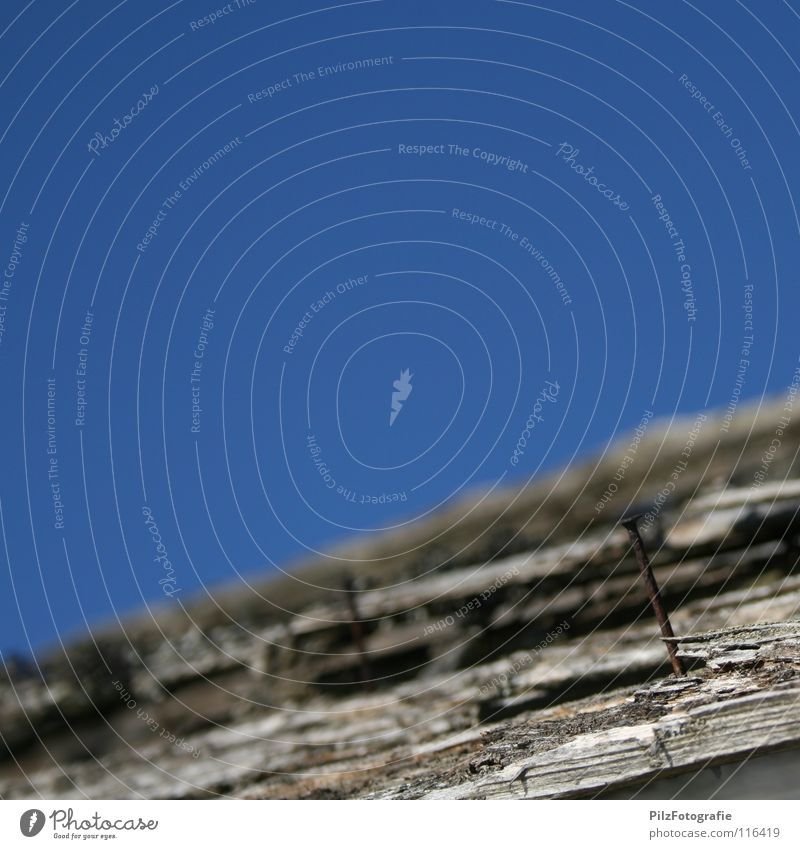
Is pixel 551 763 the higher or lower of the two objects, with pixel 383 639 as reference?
lower

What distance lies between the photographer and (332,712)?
8.00 meters

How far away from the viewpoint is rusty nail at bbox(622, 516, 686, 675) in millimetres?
6887

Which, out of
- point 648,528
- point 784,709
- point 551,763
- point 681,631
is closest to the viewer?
point 784,709

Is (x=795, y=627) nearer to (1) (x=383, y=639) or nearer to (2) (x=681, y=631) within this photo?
(2) (x=681, y=631)

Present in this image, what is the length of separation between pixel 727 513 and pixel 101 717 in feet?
15.5

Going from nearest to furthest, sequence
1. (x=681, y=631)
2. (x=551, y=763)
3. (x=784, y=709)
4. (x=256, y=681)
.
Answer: (x=784, y=709), (x=551, y=763), (x=681, y=631), (x=256, y=681)

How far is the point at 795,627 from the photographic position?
682 centimetres

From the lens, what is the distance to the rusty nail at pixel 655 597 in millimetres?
6887

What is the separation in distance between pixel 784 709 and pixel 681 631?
1.17m

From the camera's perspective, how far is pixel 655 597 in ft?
22.8

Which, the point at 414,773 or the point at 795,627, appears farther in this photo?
the point at 414,773

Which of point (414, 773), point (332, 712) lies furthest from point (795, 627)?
point (332, 712)
